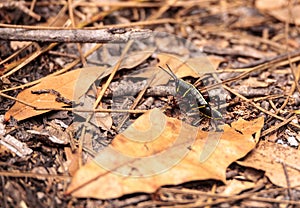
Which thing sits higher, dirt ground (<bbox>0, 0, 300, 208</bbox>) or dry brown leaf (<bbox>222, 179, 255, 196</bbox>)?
dirt ground (<bbox>0, 0, 300, 208</bbox>)

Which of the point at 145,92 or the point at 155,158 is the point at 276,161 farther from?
→ the point at 145,92

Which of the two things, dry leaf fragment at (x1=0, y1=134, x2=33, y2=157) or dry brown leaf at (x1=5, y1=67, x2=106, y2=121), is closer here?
dry leaf fragment at (x1=0, y1=134, x2=33, y2=157)

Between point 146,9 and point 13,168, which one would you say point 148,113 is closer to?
point 13,168

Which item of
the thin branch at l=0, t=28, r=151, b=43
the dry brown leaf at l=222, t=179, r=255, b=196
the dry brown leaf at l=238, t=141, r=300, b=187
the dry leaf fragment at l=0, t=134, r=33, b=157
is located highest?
the thin branch at l=0, t=28, r=151, b=43

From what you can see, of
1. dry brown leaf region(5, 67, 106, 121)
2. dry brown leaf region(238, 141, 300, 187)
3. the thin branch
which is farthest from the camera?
the thin branch

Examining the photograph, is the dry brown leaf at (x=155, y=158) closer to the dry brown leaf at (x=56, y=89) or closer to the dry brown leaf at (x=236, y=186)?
the dry brown leaf at (x=236, y=186)

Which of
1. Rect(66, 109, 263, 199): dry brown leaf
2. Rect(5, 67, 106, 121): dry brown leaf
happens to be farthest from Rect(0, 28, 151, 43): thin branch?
Rect(66, 109, 263, 199): dry brown leaf

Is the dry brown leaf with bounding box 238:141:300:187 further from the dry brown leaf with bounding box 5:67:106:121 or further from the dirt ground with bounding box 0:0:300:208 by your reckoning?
the dry brown leaf with bounding box 5:67:106:121

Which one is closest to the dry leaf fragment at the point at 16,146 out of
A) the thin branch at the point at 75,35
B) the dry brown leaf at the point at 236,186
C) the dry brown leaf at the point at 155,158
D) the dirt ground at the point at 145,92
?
the dirt ground at the point at 145,92
